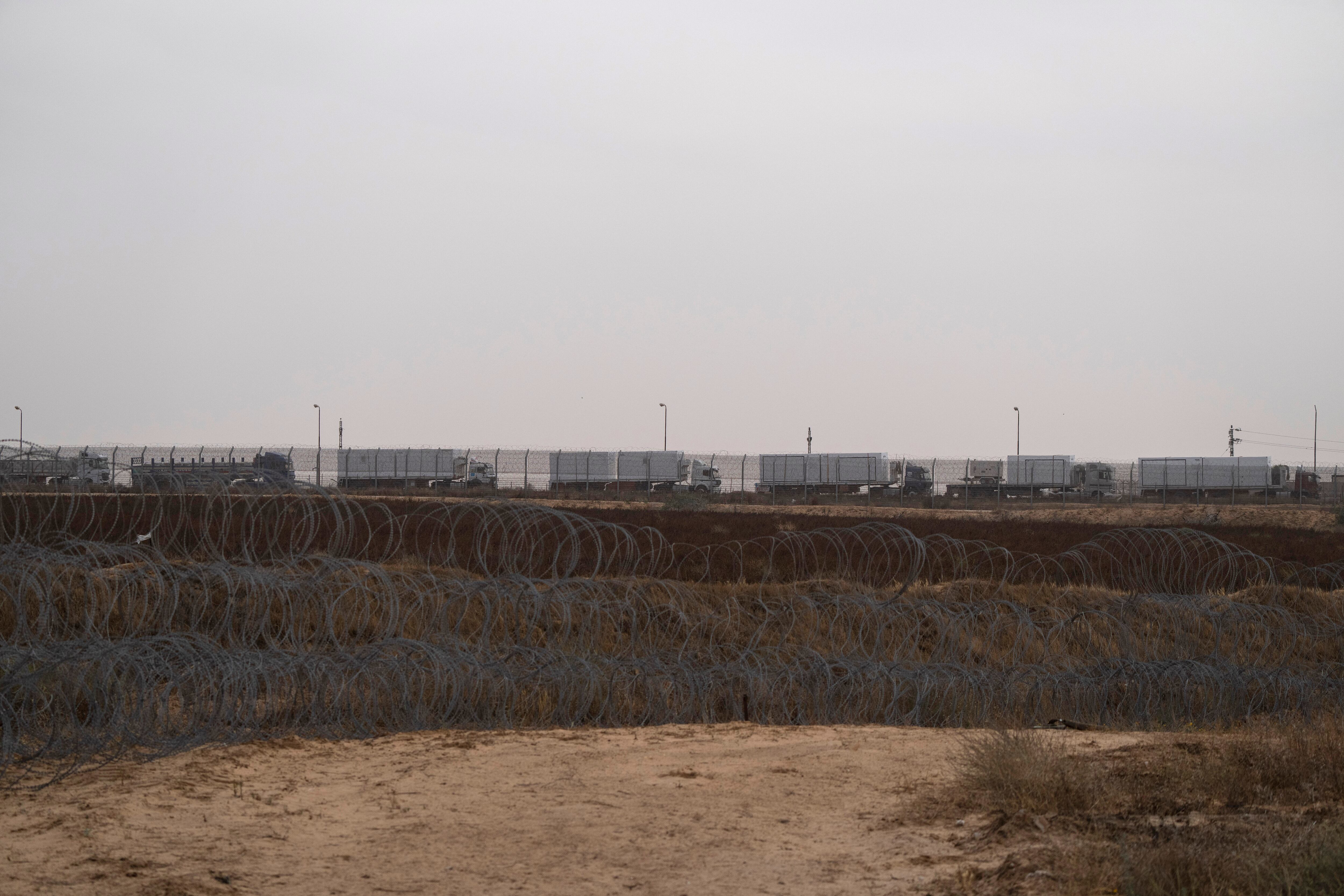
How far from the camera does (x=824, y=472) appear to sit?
5950 cm

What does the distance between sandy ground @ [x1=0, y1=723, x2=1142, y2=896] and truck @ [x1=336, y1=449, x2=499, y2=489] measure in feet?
133

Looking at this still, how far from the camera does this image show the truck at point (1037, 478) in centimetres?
5684

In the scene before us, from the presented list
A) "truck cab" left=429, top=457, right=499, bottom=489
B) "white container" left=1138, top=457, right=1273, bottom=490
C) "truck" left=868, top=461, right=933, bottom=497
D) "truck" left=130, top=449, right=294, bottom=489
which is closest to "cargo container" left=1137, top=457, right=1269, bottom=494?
"white container" left=1138, top=457, right=1273, bottom=490

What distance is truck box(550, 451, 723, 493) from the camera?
176ft

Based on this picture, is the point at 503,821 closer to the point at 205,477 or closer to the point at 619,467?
the point at 205,477

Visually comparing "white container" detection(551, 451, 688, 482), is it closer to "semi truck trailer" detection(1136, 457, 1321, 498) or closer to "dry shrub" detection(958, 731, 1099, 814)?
"semi truck trailer" detection(1136, 457, 1321, 498)

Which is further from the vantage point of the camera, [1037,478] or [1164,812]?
[1037,478]

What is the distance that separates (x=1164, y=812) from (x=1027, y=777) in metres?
0.86

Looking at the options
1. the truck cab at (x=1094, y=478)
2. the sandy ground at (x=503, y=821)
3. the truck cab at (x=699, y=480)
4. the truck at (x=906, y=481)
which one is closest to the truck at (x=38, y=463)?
the sandy ground at (x=503, y=821)

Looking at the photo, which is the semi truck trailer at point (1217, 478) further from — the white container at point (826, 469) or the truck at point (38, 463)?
the truck at point (38, 463)

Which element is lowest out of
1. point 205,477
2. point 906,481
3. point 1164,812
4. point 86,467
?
point 1164,812

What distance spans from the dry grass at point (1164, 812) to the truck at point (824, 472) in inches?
1876

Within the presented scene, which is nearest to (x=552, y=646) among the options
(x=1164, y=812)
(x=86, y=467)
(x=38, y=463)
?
(x=1164, y=812)

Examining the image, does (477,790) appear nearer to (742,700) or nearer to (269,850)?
(269,850)
